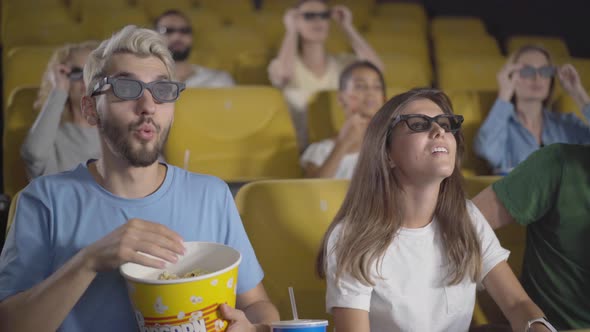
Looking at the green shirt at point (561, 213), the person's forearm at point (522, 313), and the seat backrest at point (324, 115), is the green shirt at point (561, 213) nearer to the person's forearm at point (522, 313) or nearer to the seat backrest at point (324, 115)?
the person's forearm at point (522, 313)

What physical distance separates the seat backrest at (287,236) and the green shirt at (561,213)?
339mm

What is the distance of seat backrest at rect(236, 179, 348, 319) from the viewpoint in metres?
1.19

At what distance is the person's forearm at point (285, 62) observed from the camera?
243 centimetres

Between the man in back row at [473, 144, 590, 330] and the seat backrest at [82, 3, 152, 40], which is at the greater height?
the seat backrest at [82, 3, 152, 40]

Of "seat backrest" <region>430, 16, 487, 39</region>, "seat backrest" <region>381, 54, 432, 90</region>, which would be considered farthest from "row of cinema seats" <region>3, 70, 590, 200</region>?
"seat backrest" <region>430, 16, 487, 39</region>

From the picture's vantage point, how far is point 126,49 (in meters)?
0.89

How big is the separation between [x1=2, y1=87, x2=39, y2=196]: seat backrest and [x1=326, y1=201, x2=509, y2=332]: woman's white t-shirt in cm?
109

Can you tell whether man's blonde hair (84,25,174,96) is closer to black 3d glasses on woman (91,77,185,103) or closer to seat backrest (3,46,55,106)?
black 3d glasses on woman (91,77,185,103)

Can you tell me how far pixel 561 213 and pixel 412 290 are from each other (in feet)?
1.06

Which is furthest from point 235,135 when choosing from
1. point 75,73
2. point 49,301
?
point 49,301

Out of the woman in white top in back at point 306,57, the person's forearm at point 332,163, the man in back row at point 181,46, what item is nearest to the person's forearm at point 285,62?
the woman in white top in back at point 306,57

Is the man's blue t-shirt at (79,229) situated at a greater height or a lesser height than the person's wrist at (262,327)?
greater

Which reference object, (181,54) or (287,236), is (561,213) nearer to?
(287,236)

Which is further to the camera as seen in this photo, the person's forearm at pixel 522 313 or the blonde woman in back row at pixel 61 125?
the blonde woman in back row at pixel 61 125
